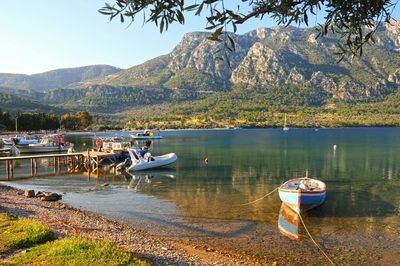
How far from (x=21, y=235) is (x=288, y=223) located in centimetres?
1492

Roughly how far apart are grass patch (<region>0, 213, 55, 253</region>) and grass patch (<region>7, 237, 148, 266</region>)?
2.60 ft

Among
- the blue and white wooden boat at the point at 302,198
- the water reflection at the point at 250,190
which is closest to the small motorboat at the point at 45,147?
the water reflection at the point at 250,190

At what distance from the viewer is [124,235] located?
18.1m

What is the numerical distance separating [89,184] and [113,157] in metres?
18.5

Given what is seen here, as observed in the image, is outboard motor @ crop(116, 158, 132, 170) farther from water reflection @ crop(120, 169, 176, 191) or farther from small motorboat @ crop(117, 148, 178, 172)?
water reflection @ crop(120, 169, 176, 191)

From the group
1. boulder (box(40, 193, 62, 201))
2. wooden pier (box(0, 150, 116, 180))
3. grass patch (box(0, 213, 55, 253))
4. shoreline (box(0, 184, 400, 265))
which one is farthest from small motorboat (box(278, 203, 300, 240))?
wooden pier (box(0, 150, 116, 180))

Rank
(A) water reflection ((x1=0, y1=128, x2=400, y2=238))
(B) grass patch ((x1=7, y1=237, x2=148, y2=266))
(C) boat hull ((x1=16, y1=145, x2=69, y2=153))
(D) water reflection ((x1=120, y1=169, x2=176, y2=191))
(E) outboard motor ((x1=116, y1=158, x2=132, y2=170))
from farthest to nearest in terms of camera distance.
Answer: (C) boat hull ((x1=16, y1=145, x2=69, y2=153)), (E) outboard motor ((x1=116, y1=158, x2=132, y2=170)), (D) water reflection ((x1=120, y1=169, x2=176, y2=191)), (A) water reflection ((x1=0, y1=128, x2=400, y2=238)), (B) grass patch ((x1=7, y1=237, x2=148, y2=266))

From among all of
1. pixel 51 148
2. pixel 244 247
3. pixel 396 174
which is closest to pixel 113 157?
pixel 51 148

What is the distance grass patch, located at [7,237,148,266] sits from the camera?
36.1ft

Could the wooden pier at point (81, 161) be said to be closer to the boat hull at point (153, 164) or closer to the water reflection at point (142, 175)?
the boat hull at point (153, 164)

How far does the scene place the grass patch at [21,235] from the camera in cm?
1271

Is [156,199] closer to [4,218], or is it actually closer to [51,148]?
[4,218]

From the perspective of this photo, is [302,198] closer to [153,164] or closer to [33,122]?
[153,164]

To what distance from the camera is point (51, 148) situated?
2945 inches
